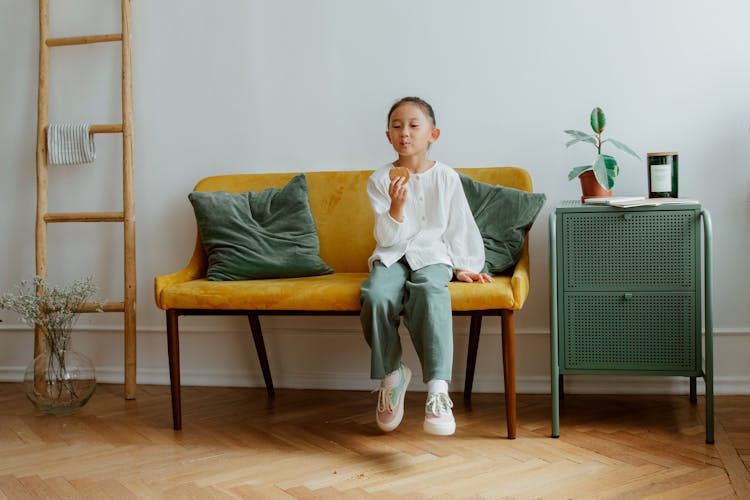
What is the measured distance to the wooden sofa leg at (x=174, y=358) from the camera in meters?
2.45

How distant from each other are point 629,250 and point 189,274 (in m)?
1.42

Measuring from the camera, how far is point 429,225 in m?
2.51

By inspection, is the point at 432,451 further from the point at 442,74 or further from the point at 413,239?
the point at 442,74

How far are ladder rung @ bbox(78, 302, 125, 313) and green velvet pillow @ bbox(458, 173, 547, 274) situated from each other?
1.38 m

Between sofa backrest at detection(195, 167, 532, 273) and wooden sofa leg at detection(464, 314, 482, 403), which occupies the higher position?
sofa backrest at detection(195, 167, 532, 273)

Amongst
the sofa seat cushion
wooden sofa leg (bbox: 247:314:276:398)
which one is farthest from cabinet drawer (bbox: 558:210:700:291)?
wooden sofa leg (bbox: 247:314:276:398)

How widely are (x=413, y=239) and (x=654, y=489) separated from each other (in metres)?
1.00

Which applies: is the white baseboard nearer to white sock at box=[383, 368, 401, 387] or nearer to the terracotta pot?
the terracotta pot

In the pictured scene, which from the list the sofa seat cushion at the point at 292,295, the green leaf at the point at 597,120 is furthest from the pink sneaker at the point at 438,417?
the green leaf at the point at 597,120

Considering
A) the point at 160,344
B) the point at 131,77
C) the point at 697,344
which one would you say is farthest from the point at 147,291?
the point at 697,344

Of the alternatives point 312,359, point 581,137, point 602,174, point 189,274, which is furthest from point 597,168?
point 189,274

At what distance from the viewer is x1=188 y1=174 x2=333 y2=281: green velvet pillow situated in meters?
2.63

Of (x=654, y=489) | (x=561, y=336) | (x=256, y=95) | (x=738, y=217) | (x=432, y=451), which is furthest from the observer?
(x=256, y=95)

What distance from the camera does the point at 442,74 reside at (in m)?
2.93
